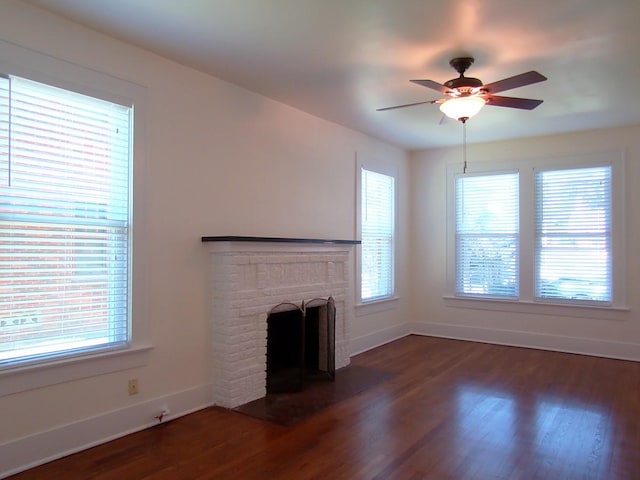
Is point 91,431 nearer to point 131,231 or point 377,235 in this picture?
point 131,231

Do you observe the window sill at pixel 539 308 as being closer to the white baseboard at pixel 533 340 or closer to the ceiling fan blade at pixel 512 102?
the white baseboard at pixel 533 340

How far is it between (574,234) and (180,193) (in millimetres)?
4763

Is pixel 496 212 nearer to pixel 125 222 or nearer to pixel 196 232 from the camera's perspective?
pixel 196 232

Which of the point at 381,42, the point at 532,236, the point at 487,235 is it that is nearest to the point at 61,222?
the point at 381,42

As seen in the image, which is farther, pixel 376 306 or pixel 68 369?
pixel 376 306

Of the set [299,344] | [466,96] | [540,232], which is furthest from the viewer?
[540,232]

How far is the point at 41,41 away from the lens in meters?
2.76

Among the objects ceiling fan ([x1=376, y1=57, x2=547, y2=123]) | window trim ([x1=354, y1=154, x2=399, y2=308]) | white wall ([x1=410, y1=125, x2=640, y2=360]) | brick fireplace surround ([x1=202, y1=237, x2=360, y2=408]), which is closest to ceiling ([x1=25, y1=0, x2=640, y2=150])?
ceiling fan ([x1=376, y1=57, x2=547, y2=123])

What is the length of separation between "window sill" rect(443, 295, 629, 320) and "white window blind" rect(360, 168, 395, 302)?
1.06 meters

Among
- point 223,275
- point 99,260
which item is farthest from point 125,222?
point 223,275

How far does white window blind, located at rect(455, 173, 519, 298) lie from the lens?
6121mm

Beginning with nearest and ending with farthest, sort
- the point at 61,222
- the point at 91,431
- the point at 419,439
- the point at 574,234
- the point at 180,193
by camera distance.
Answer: the point at 61,222
the point at 91,431
the point at 419,439
the point at 180,193
the point at 574,234

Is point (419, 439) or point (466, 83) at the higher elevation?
point (466, 83)

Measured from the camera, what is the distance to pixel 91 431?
2.98m
